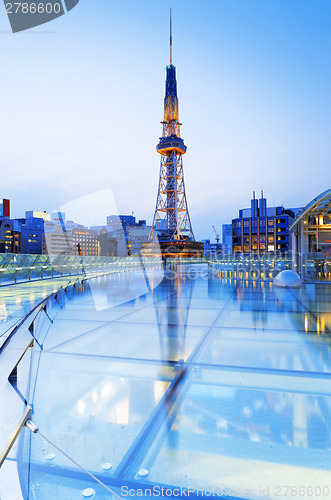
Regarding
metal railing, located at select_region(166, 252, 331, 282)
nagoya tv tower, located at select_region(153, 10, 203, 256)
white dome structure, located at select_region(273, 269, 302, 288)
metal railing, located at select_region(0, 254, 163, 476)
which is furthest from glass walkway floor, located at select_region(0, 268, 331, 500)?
nagoya tv tower, located at select_region(153, 10, 203, 256)

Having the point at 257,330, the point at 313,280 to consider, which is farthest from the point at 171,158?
the point at 257,330

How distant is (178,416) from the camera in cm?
257

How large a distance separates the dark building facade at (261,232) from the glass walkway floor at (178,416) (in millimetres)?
93921

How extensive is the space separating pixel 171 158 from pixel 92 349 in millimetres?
103905

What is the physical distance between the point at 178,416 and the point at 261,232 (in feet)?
336

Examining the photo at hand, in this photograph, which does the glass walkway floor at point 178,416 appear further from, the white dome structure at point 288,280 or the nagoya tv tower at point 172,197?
the nagoya tv tower at point 172,197

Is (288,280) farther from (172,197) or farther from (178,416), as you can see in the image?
(172,197)

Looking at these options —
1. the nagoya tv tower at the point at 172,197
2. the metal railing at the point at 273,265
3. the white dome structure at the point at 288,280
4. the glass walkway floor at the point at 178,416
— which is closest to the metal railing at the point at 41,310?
the glass walkway floor at the point at 178,416

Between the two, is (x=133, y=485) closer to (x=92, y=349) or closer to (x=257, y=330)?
(x=92, y=349)

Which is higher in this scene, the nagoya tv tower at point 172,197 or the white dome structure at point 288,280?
the nagoya tv tower at point 172,197

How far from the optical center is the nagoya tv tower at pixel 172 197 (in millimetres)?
96812

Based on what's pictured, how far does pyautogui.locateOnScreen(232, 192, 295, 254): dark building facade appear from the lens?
9750 centimetres

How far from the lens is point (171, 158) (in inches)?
4087

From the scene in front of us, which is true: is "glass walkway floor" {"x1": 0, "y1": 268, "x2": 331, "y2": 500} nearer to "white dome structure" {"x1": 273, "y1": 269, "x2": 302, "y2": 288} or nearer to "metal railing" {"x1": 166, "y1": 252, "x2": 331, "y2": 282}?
"white dome structure" {"x1": 273, "y1": 269, "x2": 302, "y2": 288}
